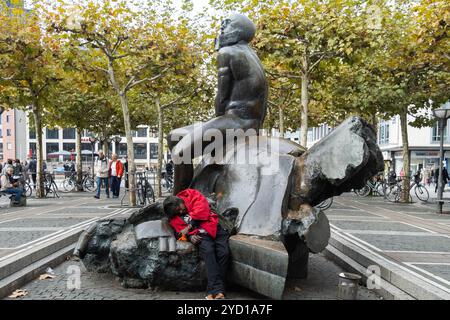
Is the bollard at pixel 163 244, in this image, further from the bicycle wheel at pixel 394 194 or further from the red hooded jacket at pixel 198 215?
the bicycle wheel at pixel 394 194

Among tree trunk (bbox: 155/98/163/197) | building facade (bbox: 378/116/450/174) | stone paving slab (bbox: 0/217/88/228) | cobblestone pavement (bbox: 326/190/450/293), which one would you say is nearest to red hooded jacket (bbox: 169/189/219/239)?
cobblestone pavement (bbox: 326/190/450/293)

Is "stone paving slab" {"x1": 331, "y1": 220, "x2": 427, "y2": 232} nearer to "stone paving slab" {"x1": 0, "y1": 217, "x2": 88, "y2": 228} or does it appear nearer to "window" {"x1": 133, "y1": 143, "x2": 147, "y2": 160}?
"stone paving slab" {"x1": 0, "y1": 217, "x2": 88, "y2": 228}

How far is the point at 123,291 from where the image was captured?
14.4ft

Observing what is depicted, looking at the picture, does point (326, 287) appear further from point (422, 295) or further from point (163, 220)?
point (163, 220)

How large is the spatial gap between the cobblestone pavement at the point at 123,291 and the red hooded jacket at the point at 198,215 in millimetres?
654

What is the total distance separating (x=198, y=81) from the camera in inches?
696

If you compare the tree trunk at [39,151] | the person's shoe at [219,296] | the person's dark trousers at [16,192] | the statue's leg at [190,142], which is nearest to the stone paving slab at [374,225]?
the statue's leg at [190,142]

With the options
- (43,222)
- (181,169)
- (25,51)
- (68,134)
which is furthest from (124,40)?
(68,134)

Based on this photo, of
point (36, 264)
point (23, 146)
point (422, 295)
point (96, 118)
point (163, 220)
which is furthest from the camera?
point (23, 146)

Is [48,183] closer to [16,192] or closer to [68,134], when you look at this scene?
[16,192]

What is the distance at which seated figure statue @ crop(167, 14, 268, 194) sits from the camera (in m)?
5.23

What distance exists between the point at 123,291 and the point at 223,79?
272 cm
